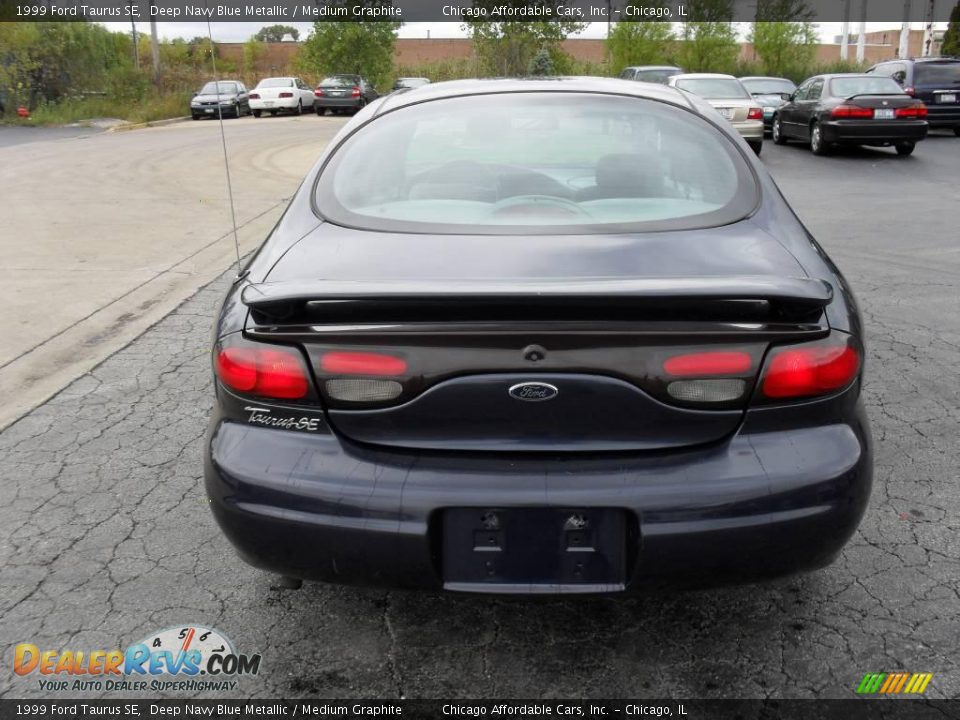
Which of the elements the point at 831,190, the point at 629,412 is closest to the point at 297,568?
the point at 629,412

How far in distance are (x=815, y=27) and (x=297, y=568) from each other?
4662 centimetres

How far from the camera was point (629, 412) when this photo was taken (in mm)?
2025

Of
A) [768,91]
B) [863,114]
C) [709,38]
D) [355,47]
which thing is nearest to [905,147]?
[863,114]

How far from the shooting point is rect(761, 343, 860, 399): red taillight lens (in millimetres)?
2043

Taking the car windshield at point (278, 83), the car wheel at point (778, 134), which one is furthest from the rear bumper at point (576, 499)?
the car windshield at point (278, 83)

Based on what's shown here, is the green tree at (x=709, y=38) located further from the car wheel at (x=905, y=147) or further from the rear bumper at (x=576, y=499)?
the rear bumper at (x=576, y=499)

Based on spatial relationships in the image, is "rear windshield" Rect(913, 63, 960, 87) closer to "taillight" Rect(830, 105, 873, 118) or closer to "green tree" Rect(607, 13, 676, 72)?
"taillight" Rect(830, 105, 873, 118)

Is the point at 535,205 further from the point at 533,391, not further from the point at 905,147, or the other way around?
the point at 905,147

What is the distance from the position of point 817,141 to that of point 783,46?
91.4 ft

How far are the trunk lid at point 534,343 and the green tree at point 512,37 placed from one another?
33221mm

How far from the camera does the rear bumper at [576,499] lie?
1.99 metres

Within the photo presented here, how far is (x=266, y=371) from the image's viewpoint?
2123 millimetres

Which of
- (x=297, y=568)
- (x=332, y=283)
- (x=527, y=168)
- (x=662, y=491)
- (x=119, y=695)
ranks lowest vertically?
(x=119, y=695)

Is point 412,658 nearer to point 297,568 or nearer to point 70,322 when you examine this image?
point 297,568
